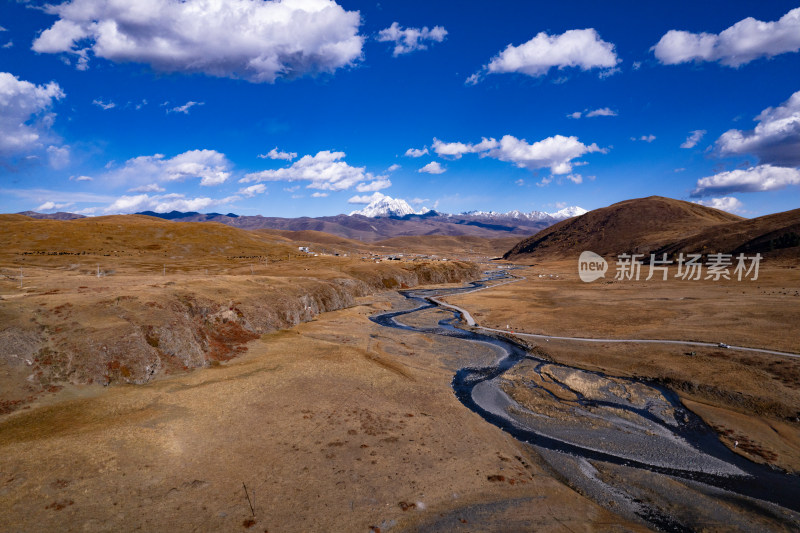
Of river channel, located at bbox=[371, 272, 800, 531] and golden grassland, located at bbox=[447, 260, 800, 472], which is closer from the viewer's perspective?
river channel, located at bbox=[371, 272, 800, 531]

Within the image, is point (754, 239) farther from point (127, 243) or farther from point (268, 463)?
point (127, 243)

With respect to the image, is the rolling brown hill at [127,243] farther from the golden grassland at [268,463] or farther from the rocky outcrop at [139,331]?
the golden grassland at [268,463]

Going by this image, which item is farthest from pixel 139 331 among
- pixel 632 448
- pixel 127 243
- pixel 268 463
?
pixel 127 243

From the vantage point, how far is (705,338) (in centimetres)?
5441

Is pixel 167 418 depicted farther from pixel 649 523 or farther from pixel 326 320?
pixel 326 320

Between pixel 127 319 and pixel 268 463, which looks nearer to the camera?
pixel 268 463

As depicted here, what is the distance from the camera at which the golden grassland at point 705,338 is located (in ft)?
110

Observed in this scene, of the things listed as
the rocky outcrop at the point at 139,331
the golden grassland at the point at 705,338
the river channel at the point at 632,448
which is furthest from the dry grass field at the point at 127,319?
the golden grassland at the point at 705,338

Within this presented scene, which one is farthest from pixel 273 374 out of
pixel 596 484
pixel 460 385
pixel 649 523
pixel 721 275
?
pixel 721 275

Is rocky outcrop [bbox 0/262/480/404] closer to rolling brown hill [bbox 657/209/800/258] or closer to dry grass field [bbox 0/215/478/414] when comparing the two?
dry grass field [bbox 0/215/478/414]

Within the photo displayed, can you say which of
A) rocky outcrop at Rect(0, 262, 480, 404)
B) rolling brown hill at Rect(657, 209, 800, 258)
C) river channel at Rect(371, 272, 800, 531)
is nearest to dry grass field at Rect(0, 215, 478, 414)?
rocky outcrop at Rect(0, 262, 480, 404)

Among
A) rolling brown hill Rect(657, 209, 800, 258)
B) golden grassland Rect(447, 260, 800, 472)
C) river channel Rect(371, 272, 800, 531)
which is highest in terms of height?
rolling brown hill Rect(657, 209, 800, 258)

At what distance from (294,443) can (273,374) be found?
15.4 metres

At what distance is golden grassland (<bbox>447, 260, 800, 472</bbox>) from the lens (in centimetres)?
3353
